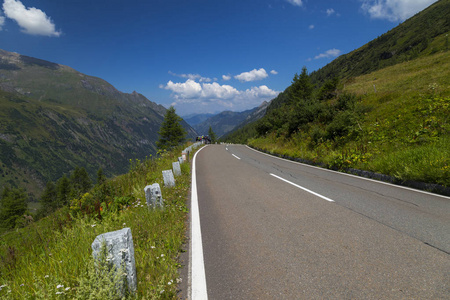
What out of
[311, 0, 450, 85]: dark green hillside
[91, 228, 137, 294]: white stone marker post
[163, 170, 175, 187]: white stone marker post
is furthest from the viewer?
[311, 0, 450, 85]: dark green hillside

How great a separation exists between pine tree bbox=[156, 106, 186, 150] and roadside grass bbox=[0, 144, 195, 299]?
1263 inches

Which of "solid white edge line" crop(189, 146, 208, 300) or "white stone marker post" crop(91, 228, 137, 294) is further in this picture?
"solid white edge line" crop(189, 146, 208, 300)

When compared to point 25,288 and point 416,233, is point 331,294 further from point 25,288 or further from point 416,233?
point 25,288

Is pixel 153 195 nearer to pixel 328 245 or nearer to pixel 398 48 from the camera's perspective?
pixel 328 245

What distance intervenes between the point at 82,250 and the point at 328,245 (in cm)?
361

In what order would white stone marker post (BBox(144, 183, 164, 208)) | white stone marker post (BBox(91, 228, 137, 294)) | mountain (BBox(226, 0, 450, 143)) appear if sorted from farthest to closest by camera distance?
mountain (BBox(226, 0, 450, 143)) → white stone marker post (BBox(144, 183, 164, 208)) → white stone marker post (BBox(91, 228, 137, 294))

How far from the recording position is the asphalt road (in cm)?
229

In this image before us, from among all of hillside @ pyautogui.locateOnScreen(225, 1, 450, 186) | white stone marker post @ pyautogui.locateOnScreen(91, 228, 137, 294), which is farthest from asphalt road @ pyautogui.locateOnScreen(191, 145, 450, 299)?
hillside @ pyautogui.locateOnScreen(225, 1, 450, 186)

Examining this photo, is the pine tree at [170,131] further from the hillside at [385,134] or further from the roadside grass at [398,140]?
the roadside grass at [398,140]

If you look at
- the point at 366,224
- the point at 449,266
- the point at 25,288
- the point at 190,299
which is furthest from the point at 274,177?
the point at 25,288

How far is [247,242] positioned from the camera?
3426 millimetres

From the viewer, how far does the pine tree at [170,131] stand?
120 ft

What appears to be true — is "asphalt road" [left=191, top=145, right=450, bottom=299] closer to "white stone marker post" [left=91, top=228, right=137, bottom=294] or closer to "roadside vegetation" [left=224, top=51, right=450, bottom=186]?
"white stone marker post" [left=91, top=228, right=137, bottom=294]

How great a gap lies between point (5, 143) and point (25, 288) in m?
262
